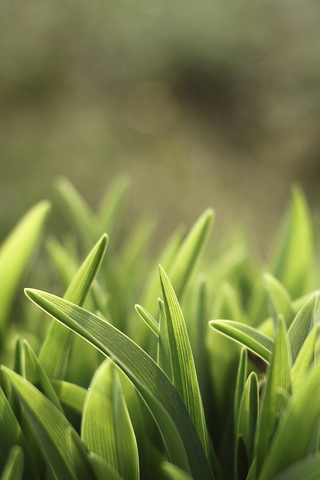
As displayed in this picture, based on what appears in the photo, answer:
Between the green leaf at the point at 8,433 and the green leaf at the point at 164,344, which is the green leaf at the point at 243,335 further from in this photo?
the green leaf at the point at 8,433

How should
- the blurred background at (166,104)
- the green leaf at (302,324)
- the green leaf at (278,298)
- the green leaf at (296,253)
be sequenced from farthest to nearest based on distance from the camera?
the blurred background at (166,104) < the green leaf at (296,253) < the green leaf at (278,298) < the green leaf at (302,324)

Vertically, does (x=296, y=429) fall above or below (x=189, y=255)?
below

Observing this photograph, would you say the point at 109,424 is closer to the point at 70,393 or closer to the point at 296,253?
the point at 70,393

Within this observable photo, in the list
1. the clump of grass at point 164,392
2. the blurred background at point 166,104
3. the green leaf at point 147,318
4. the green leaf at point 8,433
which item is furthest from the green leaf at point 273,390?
the blurred background at point 166,104

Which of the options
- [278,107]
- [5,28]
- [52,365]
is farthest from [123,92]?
[52,365]

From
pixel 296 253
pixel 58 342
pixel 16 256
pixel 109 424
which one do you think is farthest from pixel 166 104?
pixel 109 424

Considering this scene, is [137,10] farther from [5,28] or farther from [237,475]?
[237,475]
